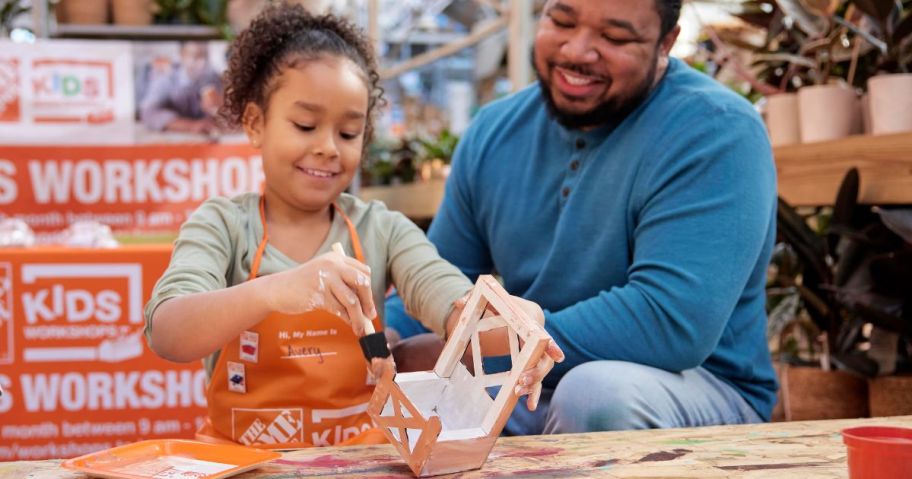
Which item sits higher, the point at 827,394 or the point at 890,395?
the point at 890,395

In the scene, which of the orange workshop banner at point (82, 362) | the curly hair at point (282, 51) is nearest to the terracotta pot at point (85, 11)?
the orange workshop banner at point (82, 362)

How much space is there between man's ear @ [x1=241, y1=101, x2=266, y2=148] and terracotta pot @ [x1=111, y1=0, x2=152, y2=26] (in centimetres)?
218

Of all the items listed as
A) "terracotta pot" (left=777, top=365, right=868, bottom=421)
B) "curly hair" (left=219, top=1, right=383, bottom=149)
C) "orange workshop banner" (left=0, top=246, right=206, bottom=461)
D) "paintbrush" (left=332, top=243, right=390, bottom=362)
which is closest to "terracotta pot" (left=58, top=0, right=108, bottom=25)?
"orange workshop banner" (left=0, top=246, right=206, bottom=461)

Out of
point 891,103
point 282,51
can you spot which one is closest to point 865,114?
point 891,103

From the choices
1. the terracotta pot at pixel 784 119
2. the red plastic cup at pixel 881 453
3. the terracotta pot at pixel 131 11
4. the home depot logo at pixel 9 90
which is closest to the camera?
the red plastic cup at pixel 881 453

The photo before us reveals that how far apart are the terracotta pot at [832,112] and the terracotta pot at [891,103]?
0.62ft

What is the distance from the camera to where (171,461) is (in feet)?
4.16

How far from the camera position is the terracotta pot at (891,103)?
2596 millimetres

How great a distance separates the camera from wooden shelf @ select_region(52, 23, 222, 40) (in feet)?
12.7

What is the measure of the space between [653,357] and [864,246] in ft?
4.33

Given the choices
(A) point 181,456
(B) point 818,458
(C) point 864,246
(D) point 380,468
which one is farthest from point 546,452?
(C) point 864,246

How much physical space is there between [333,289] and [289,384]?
1.90ft

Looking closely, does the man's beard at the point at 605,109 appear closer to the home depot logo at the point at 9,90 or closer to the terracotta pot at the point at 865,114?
the terracotta pot at the point at 865,114

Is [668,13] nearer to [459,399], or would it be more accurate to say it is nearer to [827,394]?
[459,399]
